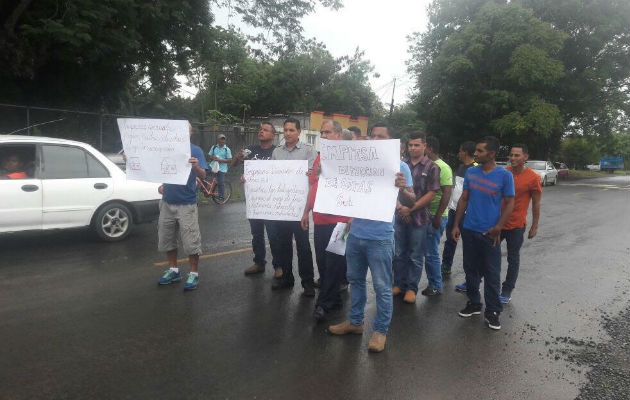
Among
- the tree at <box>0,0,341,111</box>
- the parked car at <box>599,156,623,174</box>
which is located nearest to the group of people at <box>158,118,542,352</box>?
the tree at <box>0,0,341,111</box>

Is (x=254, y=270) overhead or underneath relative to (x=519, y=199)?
underneath

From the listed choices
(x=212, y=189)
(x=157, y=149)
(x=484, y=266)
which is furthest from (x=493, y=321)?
(x=212, y=189)

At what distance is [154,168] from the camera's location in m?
4.78

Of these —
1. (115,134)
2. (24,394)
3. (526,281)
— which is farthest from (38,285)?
(115,134)

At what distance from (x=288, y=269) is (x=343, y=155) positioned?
192 cm

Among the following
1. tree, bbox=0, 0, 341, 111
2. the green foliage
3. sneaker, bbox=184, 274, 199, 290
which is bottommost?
sneaker, bbox=184, 274, 199, 290

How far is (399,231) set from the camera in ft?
16.2

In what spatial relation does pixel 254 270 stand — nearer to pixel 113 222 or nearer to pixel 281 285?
pixel 281 285

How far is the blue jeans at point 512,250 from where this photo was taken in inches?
188

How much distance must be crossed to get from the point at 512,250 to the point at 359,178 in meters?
2.27

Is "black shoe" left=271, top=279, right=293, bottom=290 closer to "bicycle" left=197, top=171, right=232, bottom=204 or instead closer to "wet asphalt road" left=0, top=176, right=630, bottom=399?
"wet asphalt road" left=0, top=176, right=630, bottom=399

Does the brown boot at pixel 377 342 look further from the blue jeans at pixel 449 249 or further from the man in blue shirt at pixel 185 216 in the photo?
the blue jeans at pixel 449 249

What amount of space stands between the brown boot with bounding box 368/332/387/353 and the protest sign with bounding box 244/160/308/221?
1454 mm

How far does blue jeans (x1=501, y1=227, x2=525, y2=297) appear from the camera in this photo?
188 inches
